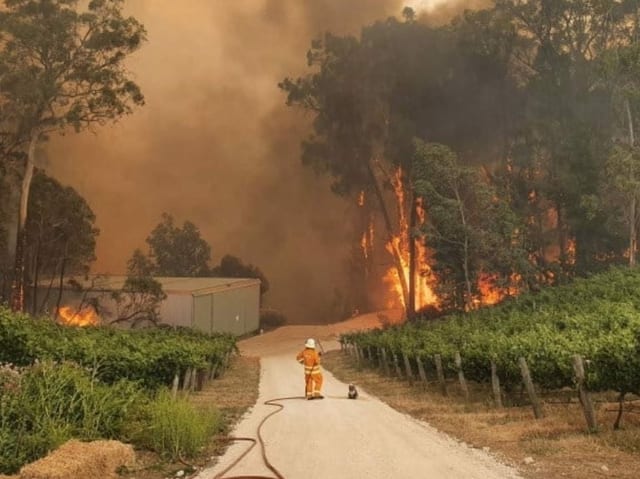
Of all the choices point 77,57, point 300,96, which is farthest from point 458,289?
point 77,57

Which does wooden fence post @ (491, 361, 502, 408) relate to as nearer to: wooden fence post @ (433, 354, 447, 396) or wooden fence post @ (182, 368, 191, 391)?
wooden fence post @ (433, 354, 447, 396)

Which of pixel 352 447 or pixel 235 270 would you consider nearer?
pixel 352 447

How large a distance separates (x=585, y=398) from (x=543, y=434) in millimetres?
1205

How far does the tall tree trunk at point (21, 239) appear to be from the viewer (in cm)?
5112

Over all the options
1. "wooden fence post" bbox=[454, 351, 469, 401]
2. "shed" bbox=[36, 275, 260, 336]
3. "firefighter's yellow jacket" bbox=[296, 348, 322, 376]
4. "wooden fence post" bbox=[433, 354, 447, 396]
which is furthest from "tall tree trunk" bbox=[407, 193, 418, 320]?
"firefighter's yellow jacket" bbox=[296, 348, 322, 376]

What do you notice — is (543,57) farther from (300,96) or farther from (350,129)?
(300,96)

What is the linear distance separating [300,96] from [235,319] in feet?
91.3

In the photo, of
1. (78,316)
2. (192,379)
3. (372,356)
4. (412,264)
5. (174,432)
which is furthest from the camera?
(412,264)

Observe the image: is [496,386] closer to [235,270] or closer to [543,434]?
[543,434]

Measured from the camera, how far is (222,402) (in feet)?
71.5

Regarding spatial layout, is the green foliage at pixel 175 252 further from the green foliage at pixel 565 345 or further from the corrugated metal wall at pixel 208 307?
the green foliage at pixel 565 345

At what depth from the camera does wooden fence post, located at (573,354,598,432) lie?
13.3 meters

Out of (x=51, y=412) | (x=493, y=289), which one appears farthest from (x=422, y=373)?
(x=493, y=289)

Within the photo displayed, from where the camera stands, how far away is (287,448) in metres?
12.5
